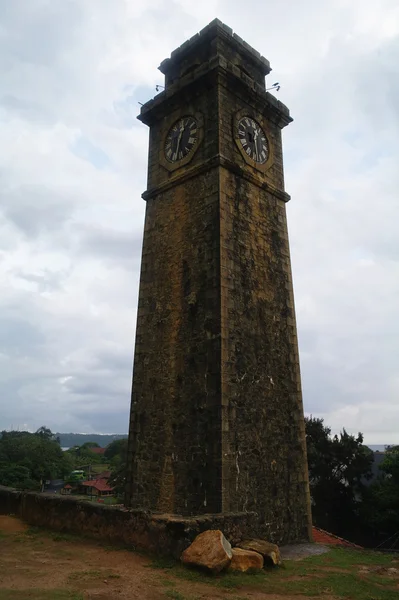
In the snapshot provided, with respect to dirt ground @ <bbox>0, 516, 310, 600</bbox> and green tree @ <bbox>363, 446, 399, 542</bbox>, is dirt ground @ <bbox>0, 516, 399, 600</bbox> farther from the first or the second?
green tree @ <bbox>363, 446, 399, 542</bbox>

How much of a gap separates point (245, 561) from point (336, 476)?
2427 centimetres

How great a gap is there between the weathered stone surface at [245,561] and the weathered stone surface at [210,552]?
10 cm

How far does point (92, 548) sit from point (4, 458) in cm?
5984

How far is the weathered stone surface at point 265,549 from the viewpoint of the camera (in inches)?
259

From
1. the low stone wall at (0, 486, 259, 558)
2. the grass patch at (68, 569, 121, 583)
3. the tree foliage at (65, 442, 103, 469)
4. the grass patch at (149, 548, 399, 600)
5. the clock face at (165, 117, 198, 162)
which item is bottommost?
the grass patch at (149, 548, 399, 600)

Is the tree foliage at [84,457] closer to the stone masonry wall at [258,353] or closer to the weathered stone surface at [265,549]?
the stone masonry wall at [258,353]

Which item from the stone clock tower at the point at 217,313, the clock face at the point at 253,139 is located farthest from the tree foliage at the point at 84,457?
the clock face at the point at 253,139

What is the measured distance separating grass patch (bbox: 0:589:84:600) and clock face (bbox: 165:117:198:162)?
10943mm

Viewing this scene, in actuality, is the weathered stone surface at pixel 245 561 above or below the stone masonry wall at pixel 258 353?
below

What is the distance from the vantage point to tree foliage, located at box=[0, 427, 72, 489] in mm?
48781

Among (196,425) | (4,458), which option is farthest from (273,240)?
(4,458)

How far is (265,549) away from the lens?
6.69m

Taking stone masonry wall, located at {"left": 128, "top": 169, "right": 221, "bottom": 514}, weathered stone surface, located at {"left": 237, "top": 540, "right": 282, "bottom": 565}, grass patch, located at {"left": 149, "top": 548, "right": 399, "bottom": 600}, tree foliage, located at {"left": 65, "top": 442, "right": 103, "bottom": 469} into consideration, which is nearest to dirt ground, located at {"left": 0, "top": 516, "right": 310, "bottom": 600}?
grass patch, located at {"left": 149, "top": 548, "right": 399, "bottom": 600}

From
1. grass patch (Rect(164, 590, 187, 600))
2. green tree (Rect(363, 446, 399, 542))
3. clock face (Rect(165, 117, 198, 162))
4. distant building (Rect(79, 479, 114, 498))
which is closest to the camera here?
grass patch (Rect(164, 590, 187, 600))
